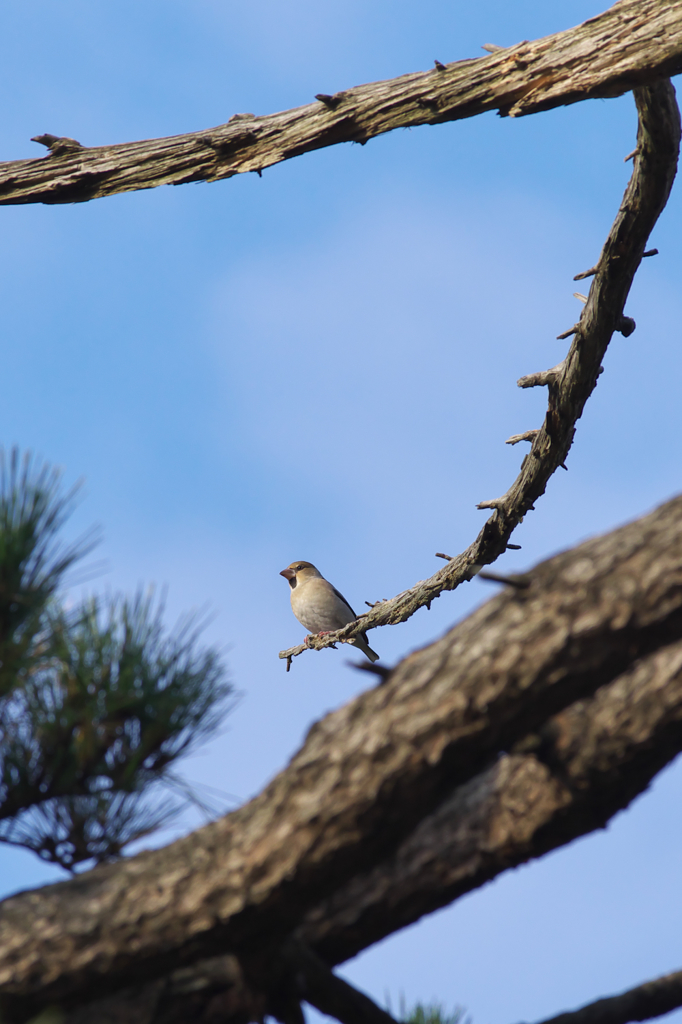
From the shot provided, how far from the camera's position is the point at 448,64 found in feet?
15.3

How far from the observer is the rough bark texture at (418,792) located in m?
2.60

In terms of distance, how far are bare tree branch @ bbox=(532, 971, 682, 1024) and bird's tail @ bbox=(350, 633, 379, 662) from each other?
6.24 meters

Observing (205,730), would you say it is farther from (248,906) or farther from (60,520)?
(60,520)

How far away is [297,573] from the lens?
441 inches

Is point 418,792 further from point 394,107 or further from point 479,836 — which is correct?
point 394,107

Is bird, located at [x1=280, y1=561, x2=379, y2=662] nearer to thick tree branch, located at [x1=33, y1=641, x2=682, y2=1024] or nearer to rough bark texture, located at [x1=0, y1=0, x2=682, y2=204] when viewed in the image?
rough bark texture, located at [x1=0, y1=0, x2=682, y2=204]

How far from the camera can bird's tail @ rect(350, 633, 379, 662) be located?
9672 mm

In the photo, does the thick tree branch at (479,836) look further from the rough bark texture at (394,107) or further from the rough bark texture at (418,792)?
the rough bark texture at (394,107)

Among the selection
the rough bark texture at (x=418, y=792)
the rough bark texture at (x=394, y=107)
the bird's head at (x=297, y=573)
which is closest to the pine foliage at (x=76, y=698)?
the rough bark texture at (x=418, y=792)

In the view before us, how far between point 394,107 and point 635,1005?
13.6 ft

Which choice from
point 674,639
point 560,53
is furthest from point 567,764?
point 560,53

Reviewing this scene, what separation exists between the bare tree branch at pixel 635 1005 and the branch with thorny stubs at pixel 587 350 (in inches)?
126

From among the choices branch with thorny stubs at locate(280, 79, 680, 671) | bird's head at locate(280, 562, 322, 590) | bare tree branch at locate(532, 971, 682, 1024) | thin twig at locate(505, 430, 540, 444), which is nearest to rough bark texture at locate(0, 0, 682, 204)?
branch with thorny stubs at locate(280, 79, 680, 671)

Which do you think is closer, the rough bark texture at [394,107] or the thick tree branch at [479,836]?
the thick tree branch at [479,836]
